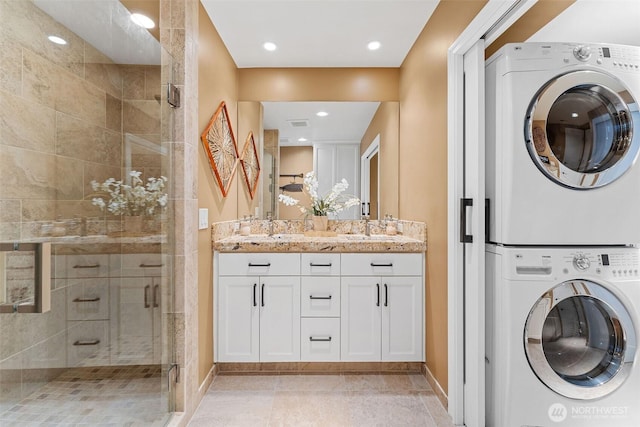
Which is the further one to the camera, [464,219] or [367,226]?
[367,226]

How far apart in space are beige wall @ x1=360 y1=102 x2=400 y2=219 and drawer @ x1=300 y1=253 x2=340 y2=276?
925mm

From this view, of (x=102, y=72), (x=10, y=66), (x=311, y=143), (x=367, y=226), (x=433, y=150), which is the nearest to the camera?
(x=10, y=66)

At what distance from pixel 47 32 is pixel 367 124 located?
2496 mm

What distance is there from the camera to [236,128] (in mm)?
2967

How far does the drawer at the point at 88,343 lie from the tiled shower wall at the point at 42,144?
0.04 m

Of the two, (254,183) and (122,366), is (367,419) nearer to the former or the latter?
(122,366)

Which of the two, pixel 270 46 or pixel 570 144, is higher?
pixel 270 46

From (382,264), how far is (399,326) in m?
0.46

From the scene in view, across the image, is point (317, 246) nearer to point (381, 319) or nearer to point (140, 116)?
point (381, 319)

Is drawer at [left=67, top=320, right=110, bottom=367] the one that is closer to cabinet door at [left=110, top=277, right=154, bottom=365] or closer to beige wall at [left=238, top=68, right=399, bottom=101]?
cabinet door at [left=110, top=277, right=154, bottom=365]

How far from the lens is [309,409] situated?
80.4 inches

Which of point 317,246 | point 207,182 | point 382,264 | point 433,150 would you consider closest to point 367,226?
point 382,264

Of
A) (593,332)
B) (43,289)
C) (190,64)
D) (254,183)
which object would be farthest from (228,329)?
(593,332)

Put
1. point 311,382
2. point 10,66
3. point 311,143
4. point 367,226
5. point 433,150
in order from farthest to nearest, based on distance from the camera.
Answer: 1. point 311,143
2. point 367,226
3. point 311,382
4. point 433,150
5. point 10,66
